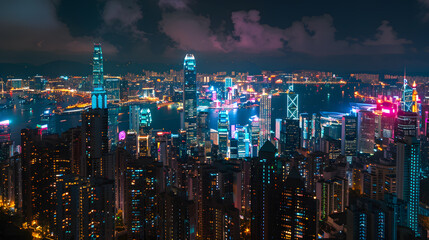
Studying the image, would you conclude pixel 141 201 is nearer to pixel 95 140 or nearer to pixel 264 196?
pixel 264 196

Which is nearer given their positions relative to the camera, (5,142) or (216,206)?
(216,206)

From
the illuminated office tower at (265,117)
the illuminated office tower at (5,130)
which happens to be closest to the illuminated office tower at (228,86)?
the illuminated office tower at (265,117)

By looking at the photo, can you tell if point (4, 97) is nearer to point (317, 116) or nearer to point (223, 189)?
point (223, 189)

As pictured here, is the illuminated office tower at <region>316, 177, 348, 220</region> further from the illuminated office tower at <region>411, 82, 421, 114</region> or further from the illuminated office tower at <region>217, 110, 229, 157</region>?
the illuminated office tower at <region>411, 82, 421, 114</region>

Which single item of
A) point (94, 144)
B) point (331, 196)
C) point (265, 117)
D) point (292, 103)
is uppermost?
point (292, 103)

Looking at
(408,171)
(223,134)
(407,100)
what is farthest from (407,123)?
(223,134)

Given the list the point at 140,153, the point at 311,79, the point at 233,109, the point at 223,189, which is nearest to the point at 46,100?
the point at 140,153
